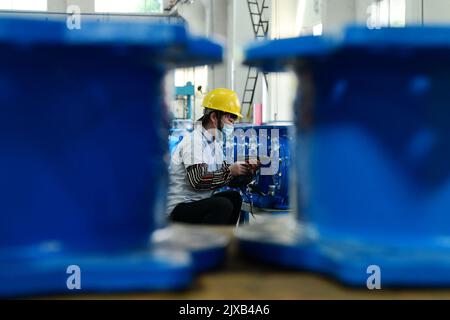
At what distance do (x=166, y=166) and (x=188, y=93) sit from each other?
10.1 meters

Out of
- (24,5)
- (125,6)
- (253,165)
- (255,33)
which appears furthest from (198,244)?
(125,6)

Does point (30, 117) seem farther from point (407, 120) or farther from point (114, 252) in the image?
point (407, 120)

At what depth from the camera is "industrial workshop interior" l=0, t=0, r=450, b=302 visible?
0.60 meters

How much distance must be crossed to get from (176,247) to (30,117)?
23 cm

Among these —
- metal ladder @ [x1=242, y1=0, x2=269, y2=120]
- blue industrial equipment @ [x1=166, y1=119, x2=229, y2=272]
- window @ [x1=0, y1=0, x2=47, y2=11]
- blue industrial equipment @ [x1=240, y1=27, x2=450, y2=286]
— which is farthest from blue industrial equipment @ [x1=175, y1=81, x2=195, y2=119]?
blue industrial equipment @ [x1=240, y1=27, x2=450, y2=286]

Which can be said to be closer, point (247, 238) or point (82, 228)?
point (82, 228)

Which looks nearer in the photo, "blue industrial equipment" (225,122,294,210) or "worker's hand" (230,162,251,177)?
"worker's hand" (230,162,251,177)

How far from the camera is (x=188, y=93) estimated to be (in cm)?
1077

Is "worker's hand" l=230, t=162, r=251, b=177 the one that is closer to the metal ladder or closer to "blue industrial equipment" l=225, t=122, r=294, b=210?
"blue industrial equipment" l=225, t=122, r=294, b=210

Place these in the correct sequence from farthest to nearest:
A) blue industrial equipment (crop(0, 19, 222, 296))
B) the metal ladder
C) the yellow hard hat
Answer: the metal ladder → the yellow hard hat → blue industrial equipment (crop(0, 19, 222, 296))

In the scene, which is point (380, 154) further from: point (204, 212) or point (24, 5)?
point (24, 5)

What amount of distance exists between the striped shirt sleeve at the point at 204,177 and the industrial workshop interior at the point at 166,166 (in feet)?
7.57

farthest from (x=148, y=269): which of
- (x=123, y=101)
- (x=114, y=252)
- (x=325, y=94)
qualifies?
(x=325, y=94)

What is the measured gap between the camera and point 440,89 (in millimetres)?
662
